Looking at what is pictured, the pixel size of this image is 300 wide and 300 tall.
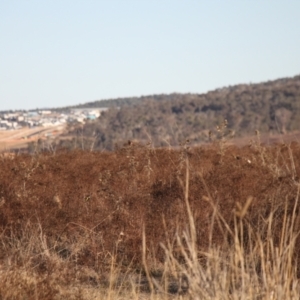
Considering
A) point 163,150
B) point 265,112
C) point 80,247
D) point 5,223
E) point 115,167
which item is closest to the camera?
point 80,247

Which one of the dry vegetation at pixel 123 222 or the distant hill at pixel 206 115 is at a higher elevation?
the dry vegetation at pixel 123 222

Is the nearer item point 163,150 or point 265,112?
point 163,150

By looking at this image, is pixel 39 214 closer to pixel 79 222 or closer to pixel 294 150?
Answer: pixel 79 222

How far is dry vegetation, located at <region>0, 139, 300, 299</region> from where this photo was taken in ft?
21.7

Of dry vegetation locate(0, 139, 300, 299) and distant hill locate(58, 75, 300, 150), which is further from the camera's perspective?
distant hill locate(58, 75, 300, 150)

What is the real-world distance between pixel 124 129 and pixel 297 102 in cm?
1276

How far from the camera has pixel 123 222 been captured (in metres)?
8.35

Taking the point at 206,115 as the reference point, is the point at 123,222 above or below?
above

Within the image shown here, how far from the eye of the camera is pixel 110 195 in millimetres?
9172

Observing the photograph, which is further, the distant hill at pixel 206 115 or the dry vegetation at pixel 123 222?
the distant hill at pixel 206 115

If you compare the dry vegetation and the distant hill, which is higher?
the dry vegetation

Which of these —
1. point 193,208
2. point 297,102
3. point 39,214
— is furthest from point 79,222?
point 297,102

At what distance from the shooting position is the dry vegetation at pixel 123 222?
21.7 feet

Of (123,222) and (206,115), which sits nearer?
(123,222)
